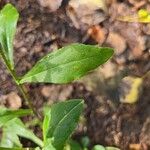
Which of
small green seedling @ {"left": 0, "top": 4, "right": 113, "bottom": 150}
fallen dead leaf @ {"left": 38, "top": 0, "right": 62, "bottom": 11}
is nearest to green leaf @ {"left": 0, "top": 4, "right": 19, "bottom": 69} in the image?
small green seedling @ {"left": 0, "top": 4, "right": 113, "bottom": 150}

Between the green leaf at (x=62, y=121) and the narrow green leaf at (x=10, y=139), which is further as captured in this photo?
the narrow green leaf at (x=10, y=139)

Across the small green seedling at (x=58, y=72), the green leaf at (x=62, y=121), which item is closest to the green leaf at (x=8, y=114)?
the small green seedling at (x=58, y=72)

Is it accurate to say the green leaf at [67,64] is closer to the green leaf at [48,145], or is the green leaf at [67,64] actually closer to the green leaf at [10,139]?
the green leaf at [48,145]

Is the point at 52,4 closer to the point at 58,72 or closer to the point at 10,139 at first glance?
the point at 10,139

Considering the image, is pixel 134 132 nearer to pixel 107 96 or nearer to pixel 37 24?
pixel 107 96

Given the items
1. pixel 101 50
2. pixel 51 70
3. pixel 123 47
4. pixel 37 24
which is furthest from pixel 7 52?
pixel 123 47

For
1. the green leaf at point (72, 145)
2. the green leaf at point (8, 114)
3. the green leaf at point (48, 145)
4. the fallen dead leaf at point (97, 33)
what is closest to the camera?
the green leaf at point (48, 145)
